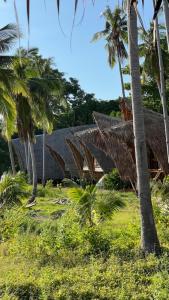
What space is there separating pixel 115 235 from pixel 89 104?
41.2 m

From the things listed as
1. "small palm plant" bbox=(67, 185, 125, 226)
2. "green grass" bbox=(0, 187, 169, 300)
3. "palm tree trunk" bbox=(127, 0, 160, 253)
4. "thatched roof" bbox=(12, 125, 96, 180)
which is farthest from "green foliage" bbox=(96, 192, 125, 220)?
"thatched roof" bbox=(12, 125, 96, 180)

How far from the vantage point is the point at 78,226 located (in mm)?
9828

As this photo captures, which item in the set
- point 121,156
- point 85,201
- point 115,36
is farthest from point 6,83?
point 115,36

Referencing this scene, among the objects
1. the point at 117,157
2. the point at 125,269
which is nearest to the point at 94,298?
the point at 125,269

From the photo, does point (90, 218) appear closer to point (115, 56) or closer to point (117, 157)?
point (117, 157)

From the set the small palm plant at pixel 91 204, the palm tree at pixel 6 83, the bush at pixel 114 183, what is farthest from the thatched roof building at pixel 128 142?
the small palm plant at pixel 91 204

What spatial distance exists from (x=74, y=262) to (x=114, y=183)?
19437 mm

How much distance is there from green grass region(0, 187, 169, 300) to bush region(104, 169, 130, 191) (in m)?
15.8

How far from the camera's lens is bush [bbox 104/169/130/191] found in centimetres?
2752

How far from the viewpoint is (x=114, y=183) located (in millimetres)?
27906

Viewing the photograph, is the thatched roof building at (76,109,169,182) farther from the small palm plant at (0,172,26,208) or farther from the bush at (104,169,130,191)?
the small palm plant at (0,172,26,208)

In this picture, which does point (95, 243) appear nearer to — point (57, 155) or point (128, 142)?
point (128, 142)

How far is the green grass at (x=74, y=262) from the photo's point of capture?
6.63m

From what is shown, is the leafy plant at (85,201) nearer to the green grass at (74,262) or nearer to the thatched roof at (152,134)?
the green grass at (74,262)
